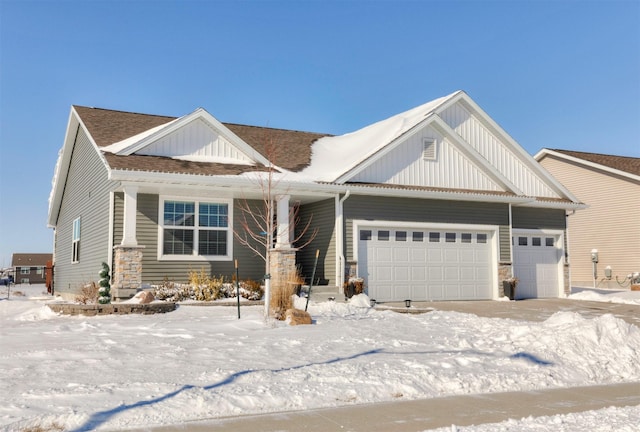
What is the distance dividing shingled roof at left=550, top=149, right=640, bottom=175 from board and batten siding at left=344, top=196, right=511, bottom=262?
11514 millimetres

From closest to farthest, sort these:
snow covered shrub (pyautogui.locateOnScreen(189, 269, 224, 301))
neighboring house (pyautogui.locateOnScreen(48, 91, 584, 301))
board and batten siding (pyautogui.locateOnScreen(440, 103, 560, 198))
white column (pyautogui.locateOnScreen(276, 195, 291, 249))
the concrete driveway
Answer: the concrete driveway
snow covered shrub (pyautogui.locateOnScreen(189, 269, 224, 301))
neighboring house (pyautogui.locateOnScreen(48, 91, 584, 301))
white column (pyautogui.locateOnScreen(276, 195, 291, 249))
board and batten siding (pyautogui.locateOnScreen(440, 103, 560, 198))

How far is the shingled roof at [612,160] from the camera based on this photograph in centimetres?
2980

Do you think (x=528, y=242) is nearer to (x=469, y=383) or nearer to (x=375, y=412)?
(x=469, y=383)

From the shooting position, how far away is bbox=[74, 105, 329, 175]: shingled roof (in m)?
17.1

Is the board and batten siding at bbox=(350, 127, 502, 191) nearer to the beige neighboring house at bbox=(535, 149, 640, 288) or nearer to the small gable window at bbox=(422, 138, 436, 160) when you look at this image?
the small gable window at bbox=(422, 138, 436, 160)

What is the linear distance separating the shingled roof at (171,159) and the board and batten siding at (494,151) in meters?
5.56

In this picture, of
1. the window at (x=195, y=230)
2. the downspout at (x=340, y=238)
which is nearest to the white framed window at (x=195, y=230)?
the window at (x=195, y=230)

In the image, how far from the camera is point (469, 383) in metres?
8.01

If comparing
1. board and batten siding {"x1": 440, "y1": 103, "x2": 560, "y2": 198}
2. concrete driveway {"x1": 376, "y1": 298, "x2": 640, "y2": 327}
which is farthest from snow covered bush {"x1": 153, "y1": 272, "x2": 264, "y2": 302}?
board and batten siding {"x1": 440, "y1": 103, "x2": 560, "y2": 198}

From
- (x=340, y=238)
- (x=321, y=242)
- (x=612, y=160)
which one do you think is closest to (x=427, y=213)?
(x=340, y=238)

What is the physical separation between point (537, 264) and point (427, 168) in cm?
612

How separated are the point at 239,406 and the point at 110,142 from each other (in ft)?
45.5

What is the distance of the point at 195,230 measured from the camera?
18016mm

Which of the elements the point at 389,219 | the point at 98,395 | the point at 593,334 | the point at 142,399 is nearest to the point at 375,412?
the point at 142,399
